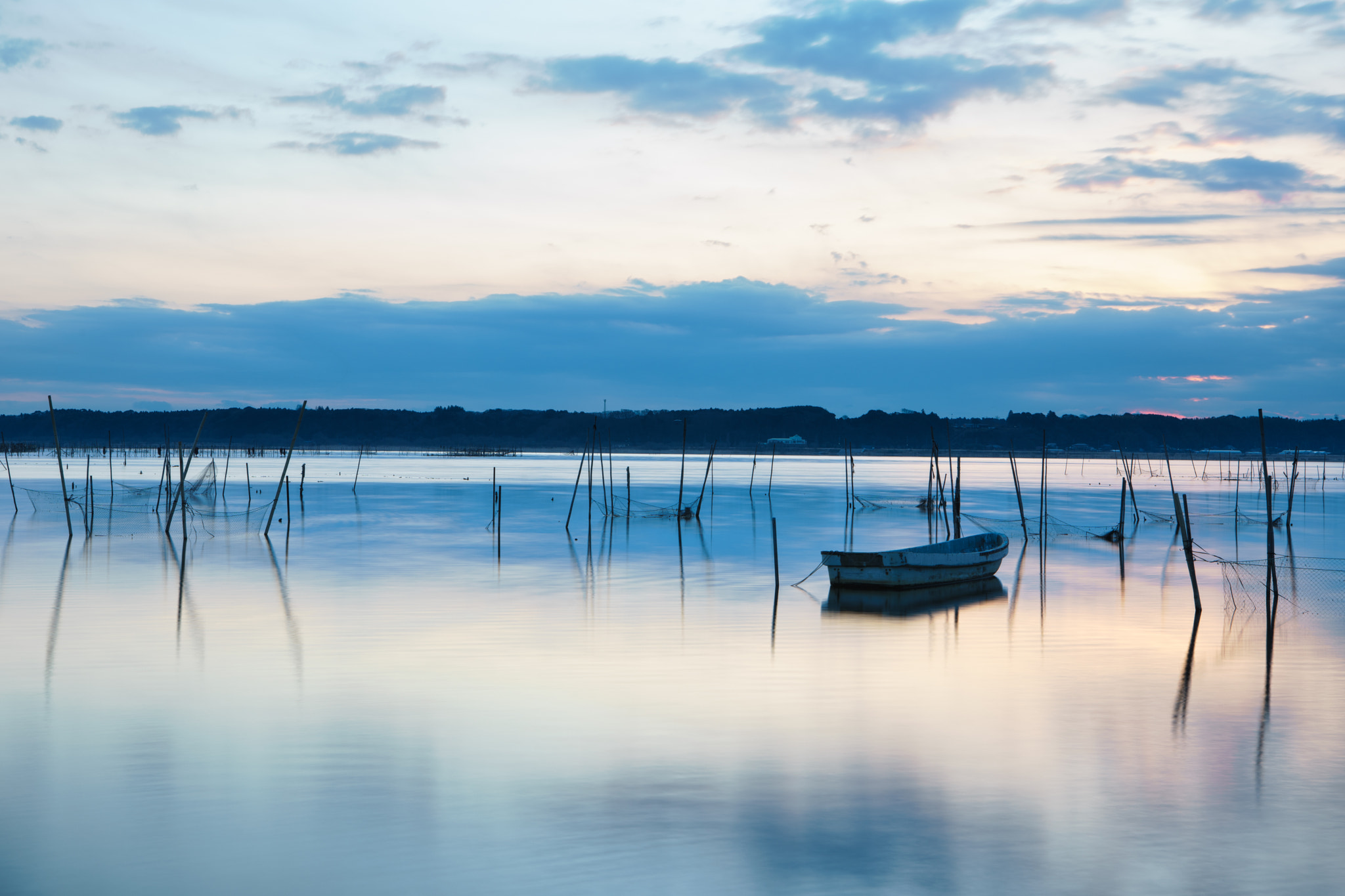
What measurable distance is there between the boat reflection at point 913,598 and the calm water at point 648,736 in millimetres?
324

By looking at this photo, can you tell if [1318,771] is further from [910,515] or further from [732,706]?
[910,515]

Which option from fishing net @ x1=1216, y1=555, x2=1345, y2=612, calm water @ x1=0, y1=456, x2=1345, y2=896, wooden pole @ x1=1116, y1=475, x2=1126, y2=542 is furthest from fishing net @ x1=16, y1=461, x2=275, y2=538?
fishing net @ x1=1216, y1=555, x2=1345, y2=612

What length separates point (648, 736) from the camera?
9711 mm

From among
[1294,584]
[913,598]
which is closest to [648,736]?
[913,598]

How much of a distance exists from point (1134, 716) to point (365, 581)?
1418 cm

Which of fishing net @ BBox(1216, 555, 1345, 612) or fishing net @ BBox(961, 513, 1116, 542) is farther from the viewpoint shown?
fishing net @ BBox(961, 513, 1116, 542)

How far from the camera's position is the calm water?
6.72m

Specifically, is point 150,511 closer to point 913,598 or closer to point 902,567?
point 902,567

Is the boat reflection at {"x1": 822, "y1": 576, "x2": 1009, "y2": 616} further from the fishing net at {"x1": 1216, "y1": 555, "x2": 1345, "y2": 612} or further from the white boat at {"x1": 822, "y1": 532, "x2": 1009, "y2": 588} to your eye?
the fishing net at {"x1": 1216, "y1": 555, "x2": 1345, "y2": 612}

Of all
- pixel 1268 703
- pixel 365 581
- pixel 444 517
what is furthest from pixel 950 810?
pixel 444 517

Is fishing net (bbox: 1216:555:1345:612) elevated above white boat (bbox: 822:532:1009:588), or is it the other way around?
white boat (bbox: 822:532:1009:588)

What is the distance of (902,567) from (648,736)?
33.6ft

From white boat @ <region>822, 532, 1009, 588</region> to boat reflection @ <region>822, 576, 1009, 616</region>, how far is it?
0.17 m

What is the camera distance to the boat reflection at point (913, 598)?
17.7 m
